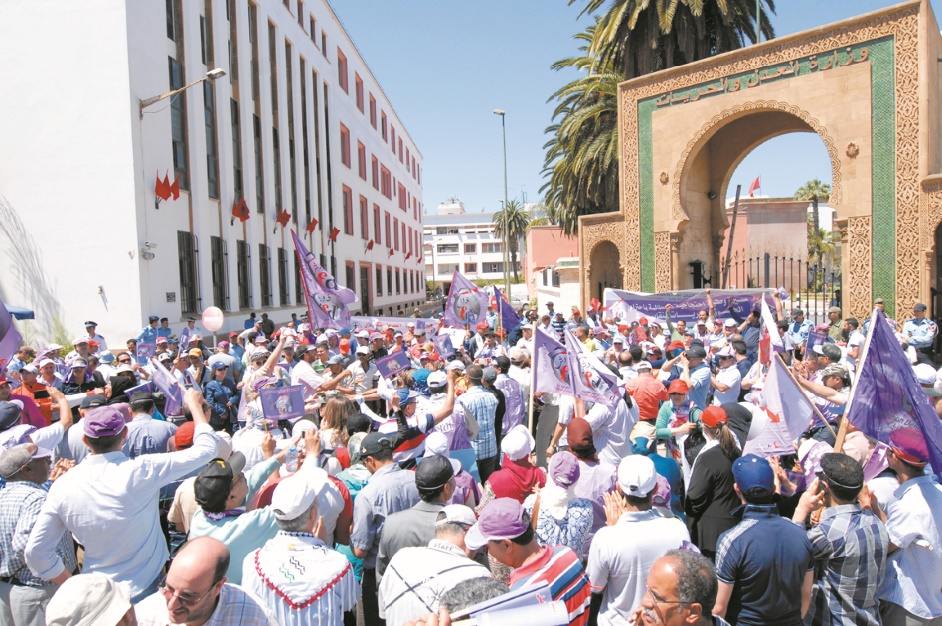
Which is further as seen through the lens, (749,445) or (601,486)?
(749,445)

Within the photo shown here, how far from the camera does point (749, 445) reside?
15.7 feet

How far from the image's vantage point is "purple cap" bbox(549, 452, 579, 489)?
3605mm

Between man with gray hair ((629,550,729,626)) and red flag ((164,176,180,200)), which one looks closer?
man with gray hair ((629,550,729,626))

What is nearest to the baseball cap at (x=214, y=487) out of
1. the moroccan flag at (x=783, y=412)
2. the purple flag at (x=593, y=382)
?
the purple flag at (x=593, y=382)

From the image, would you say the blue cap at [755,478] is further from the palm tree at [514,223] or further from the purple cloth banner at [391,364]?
the palm tree at [514,223]

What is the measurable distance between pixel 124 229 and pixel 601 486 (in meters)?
13.6

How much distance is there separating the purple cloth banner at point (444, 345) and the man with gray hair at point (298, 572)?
7404 millimetres

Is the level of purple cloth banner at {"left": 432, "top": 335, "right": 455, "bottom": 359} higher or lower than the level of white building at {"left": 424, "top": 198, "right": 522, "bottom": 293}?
lower

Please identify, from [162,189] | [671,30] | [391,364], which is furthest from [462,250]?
[391,364]

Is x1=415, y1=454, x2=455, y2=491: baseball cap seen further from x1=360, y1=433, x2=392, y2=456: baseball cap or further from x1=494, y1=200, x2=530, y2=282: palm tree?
x1=494, y1=200, x2=530, y2=282: palm tree

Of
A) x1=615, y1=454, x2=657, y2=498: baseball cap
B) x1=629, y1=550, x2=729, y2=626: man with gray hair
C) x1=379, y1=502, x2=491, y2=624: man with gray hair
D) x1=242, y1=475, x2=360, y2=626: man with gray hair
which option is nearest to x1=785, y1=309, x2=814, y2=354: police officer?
x1=615, y1=454, x2=657, y2=498: baseball cap

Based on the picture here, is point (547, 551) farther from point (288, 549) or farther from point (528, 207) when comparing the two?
point (528, 207)

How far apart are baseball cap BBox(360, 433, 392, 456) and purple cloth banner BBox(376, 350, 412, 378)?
142 inches

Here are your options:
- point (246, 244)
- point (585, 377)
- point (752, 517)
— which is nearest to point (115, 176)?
point (246, 244)
